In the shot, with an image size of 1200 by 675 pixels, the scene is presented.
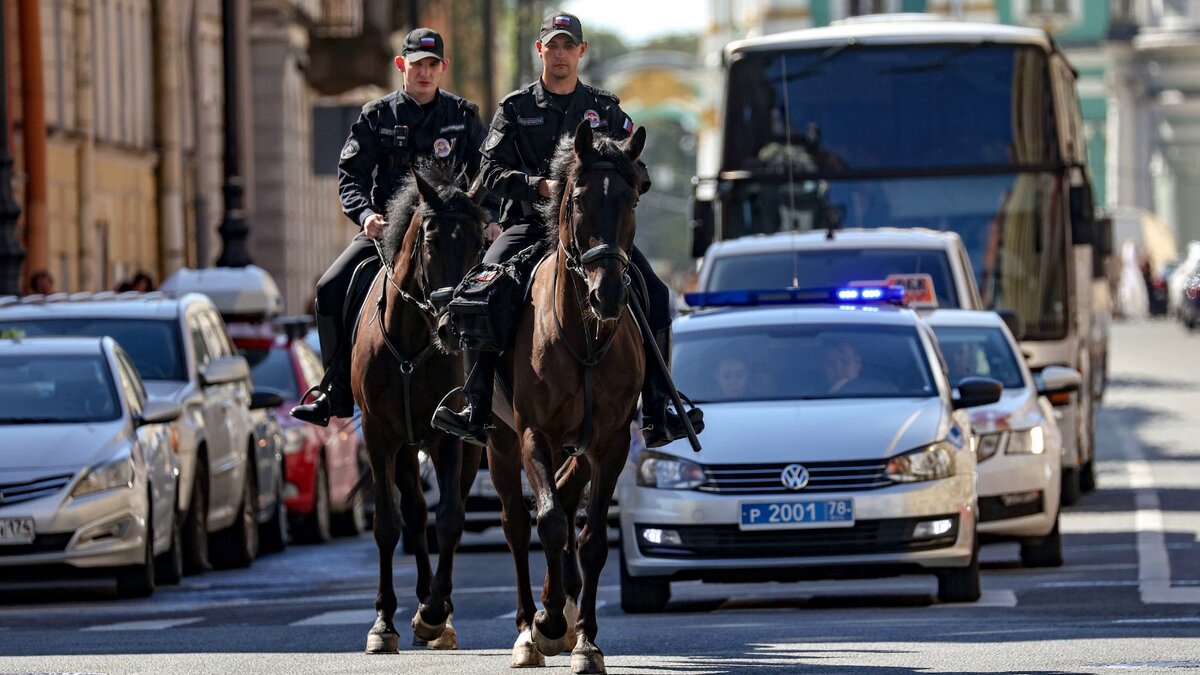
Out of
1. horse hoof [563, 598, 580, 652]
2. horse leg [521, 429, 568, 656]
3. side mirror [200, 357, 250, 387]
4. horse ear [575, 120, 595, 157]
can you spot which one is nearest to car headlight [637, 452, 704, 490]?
horse hoof [563, 598, 580, 652]

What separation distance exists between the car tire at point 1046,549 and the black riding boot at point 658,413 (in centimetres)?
617

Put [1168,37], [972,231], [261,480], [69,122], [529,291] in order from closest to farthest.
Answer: [529,291] < [261,480] < [972,231] < [69,122] < [1168,37]

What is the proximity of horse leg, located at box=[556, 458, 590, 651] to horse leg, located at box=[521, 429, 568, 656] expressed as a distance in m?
0.31

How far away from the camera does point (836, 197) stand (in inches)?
984

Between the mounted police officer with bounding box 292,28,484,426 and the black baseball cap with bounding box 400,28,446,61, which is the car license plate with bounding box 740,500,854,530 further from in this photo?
the black baseball cap with bounding box 400,28,446,61

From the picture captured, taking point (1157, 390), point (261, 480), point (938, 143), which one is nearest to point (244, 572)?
point (261, 480)

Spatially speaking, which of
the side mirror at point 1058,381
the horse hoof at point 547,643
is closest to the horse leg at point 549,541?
the horse hoof at point 547,643

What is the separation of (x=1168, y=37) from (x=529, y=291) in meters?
95.1

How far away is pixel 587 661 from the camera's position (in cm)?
1160

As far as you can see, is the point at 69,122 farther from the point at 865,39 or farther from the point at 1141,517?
the point at 1141,517

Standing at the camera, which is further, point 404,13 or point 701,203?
point 404,13

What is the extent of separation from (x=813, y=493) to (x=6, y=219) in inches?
446

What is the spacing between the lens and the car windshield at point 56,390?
18.7m

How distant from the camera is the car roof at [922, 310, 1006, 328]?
66.8 feet
